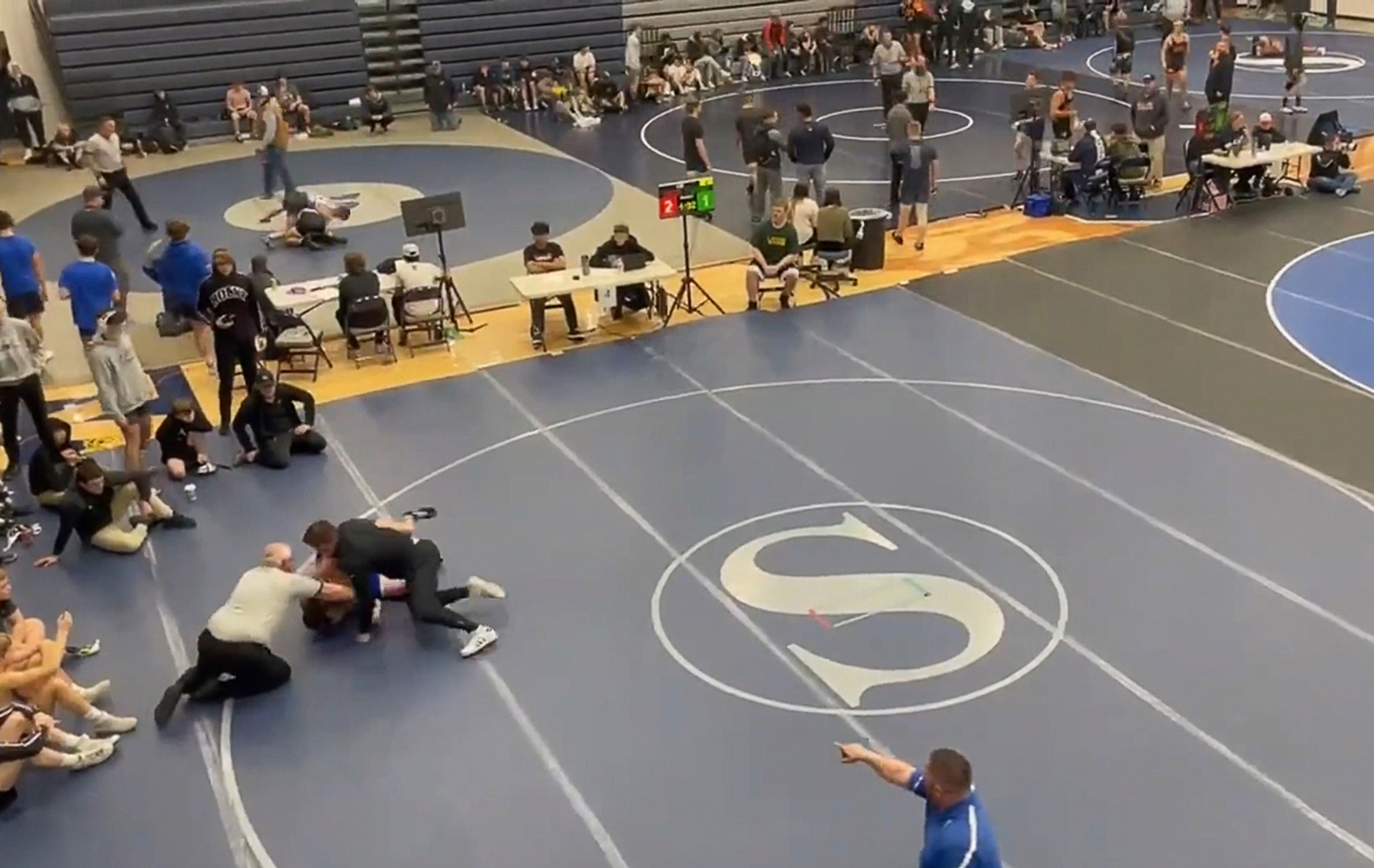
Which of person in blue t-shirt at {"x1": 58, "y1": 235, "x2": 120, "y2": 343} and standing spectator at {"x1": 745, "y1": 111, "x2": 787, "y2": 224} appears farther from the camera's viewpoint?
standing spectator at {"x1": 745, "y1": 111, "x2": 787, "y2": 224}

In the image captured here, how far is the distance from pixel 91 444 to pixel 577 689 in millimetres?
7461

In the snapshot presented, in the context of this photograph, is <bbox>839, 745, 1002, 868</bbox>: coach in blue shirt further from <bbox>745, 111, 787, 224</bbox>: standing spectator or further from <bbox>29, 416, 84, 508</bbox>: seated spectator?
<bbox>745, 111, 787, 224</bbox>: standing spectator

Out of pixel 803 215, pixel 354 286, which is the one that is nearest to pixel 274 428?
pixel 354 286

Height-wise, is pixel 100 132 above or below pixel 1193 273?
above

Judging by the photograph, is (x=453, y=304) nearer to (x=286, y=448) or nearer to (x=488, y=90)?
(x=286, y=448)

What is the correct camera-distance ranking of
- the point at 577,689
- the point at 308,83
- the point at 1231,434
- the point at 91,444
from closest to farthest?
1. the point at 577,689
2. the point at 1231,434
3. the point at 91,444
4. the point at 308,83

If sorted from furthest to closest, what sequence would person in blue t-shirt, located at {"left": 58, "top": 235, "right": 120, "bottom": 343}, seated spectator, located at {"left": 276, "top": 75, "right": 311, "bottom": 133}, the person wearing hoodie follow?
seated spectator, located at {"left": 276, "top": 75, "right": 311, "bottom": 133} → the person wearing hoodie → person in blue t-shirt, located at {"left": 58, "top": 235, "right": 120, "bottom": 343}

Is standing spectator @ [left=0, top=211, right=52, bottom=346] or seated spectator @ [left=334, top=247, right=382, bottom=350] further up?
standing spectator @ [left=0, top=211, right=52, bottom=346]

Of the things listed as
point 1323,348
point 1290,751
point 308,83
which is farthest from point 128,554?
point 308,83

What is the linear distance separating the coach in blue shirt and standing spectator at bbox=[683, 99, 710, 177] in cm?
1459

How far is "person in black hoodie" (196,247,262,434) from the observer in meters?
14.1

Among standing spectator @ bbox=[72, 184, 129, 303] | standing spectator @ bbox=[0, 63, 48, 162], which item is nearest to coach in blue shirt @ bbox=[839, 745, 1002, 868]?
standing spectator @ bbox=[72, 184, 129, 303]

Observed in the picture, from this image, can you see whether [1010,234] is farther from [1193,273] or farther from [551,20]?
[551,20]

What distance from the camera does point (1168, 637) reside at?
10211 mm
